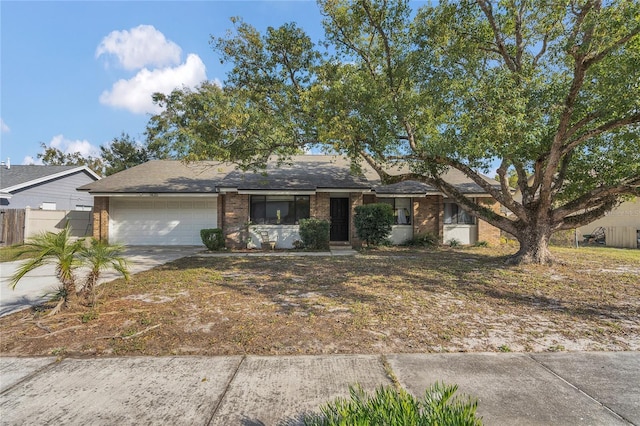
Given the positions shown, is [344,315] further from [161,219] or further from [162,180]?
[162,180]

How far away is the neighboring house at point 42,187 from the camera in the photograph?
62.7 feet

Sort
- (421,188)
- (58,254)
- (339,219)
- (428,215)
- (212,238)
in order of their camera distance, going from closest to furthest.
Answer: (58,254) < (212,238) < (421,188) < (339,219) < (428,215)

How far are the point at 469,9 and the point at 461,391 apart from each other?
8.90 meters

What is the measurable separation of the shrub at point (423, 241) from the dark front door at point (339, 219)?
2.99 m

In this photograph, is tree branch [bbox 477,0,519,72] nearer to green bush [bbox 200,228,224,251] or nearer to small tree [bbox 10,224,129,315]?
small tree [bbox 10,224,129,315]

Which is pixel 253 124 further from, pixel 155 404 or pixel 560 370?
pixel 560 370

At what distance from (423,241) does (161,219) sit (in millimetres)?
12742

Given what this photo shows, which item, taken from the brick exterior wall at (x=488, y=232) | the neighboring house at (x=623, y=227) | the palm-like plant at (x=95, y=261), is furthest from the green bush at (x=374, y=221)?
the palm-like plant at (x=95, y=261)

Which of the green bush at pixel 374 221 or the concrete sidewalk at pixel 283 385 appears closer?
the concrete sidewalk at pixel 283 385

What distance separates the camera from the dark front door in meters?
16.1

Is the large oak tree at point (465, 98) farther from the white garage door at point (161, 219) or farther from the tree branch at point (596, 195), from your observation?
the white garage door at point (161, 219)

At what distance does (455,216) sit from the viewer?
1662cm

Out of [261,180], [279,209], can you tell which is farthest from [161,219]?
[279,209]

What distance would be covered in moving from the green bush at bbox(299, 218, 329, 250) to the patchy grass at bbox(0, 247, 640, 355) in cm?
519
